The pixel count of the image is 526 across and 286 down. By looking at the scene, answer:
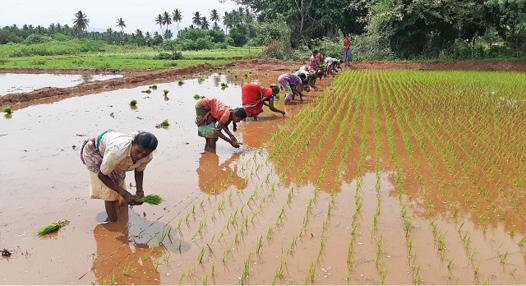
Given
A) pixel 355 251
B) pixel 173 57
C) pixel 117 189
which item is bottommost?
pixel 355 251

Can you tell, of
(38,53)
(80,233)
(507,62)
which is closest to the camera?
(80,233)

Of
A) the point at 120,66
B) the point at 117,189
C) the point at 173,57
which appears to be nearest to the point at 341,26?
the point at 173,57

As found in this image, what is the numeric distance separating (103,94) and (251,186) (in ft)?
34.8

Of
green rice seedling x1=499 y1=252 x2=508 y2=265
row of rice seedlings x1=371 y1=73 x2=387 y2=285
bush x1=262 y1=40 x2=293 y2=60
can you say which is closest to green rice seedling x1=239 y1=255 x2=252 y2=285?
row of rice seedlings x1=371 y1=73 x2=387 y2=285

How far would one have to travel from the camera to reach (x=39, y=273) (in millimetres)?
3340

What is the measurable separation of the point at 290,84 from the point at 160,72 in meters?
11.2

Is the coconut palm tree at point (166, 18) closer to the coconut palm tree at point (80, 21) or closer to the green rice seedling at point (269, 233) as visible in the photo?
the coconut palm tree at point (80, 21)

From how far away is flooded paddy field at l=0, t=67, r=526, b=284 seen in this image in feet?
11.2

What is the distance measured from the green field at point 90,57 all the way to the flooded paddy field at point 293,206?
58.7 ft

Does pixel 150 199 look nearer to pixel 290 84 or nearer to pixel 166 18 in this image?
pixel 290 84

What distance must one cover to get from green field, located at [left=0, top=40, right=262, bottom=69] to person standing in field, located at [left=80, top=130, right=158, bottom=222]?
69.2 feet

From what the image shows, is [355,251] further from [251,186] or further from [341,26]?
[341,26]

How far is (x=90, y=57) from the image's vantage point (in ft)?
112

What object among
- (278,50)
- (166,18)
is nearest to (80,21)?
(166,18)
